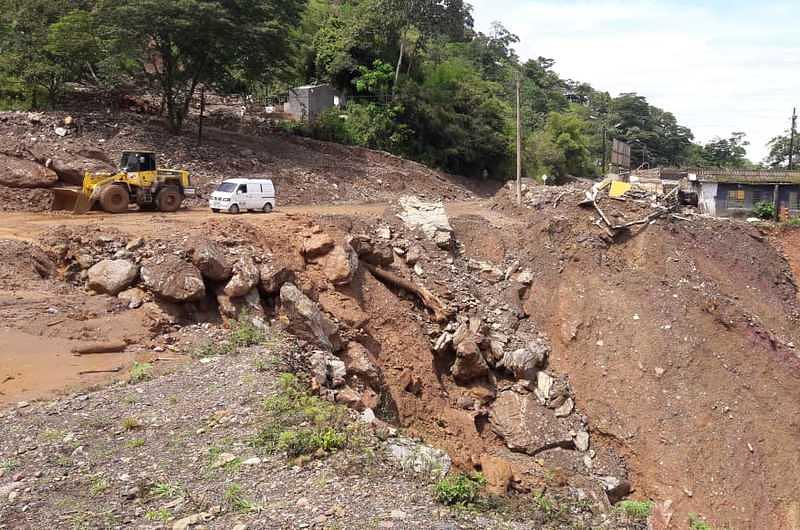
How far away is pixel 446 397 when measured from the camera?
15305mm

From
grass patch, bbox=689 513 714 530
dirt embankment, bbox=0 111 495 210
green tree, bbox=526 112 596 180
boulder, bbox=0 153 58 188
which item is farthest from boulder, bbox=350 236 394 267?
green tree, bbox=526 112 596 180

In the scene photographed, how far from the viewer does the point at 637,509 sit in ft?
39.0

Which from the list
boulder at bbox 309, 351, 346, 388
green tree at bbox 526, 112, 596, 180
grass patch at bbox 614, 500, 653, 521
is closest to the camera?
boulder at bbox 309, 351, 346, 388

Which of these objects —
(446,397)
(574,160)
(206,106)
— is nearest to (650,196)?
(446,397)

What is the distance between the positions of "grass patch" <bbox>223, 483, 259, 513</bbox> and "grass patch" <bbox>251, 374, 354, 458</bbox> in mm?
823

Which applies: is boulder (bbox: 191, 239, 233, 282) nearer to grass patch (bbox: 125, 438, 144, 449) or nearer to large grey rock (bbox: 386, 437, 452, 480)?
grass patch (bbox: 125, 438, 144, 449)

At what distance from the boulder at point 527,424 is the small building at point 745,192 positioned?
16925 millimetres

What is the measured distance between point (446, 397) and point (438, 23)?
2620 centimetres

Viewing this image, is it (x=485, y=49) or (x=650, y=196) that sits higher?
(x=485, y=49)

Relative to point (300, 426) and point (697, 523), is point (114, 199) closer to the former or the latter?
point (300, 426)

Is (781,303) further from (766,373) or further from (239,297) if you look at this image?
(239,297)

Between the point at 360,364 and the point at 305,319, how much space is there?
155 centimetres

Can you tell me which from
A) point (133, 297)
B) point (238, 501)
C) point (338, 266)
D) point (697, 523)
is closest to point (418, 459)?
point (238, 501)

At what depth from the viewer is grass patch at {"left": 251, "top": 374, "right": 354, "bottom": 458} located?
7711mm
